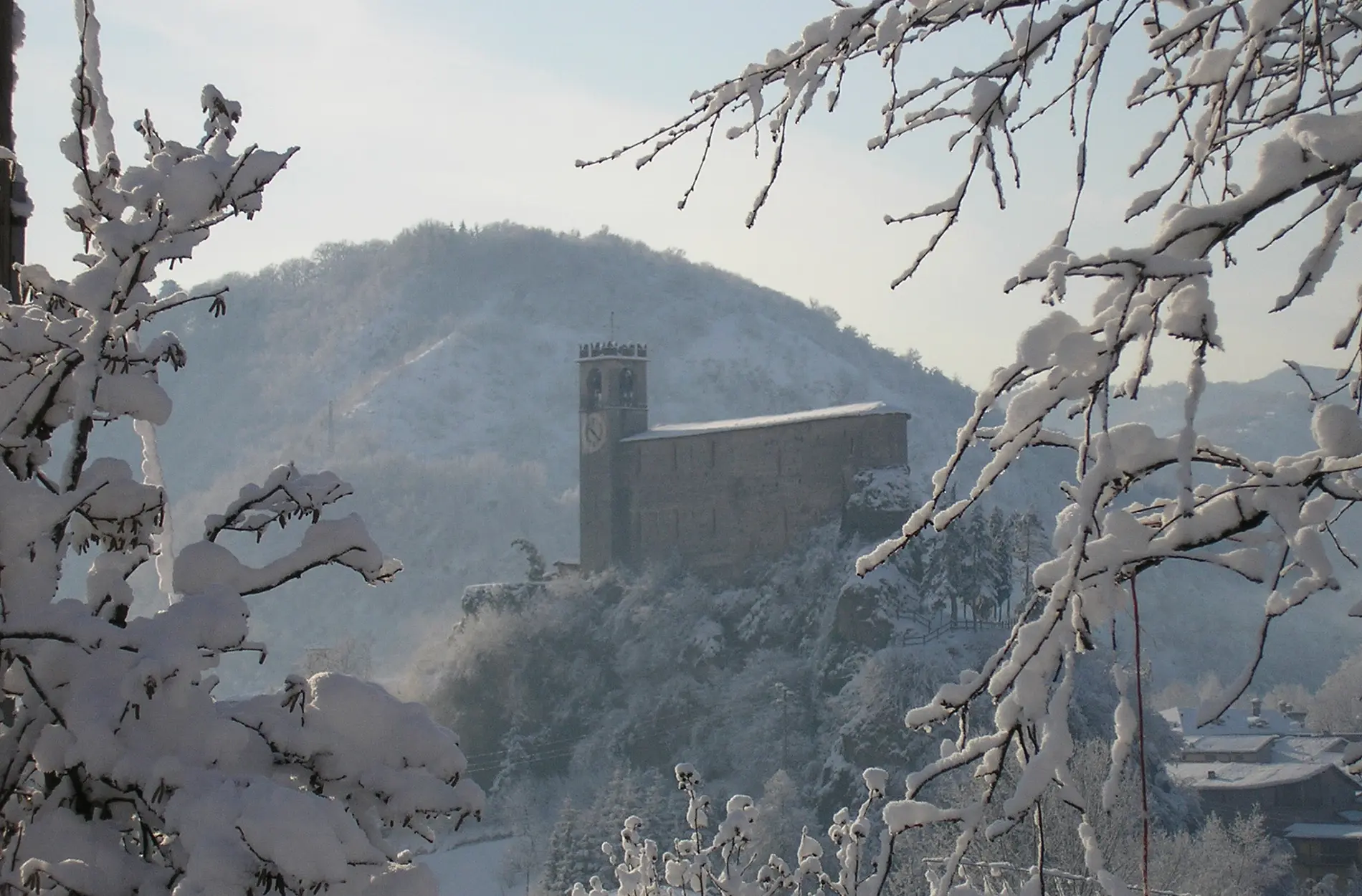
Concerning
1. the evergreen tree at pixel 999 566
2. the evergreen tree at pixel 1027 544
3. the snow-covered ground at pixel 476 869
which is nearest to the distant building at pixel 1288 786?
the evergreen tree at pixel 999 566

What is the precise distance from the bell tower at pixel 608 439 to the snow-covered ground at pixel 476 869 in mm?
9612

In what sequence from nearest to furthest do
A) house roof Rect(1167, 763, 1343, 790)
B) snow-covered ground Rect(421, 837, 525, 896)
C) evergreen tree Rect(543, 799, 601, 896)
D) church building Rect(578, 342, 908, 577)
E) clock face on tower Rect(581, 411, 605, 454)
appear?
evergreen tree Rect(543, 799, 601, 896), snow-covered ground Rect(421, 837, 525, 896), house roof Rect(1167, 763, 1343, 790), church building Rect(578, 342, 908, 577), clock face on tower Rect(581, 411, 605, 454)

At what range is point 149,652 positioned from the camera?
238cm

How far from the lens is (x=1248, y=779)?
3559cm

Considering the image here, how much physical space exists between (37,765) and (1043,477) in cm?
8891

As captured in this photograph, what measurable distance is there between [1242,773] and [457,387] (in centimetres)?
8937

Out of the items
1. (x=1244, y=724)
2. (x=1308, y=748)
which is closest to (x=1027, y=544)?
(x=1308, y=748)

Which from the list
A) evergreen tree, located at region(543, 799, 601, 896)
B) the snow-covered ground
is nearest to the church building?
the snow-covered ground

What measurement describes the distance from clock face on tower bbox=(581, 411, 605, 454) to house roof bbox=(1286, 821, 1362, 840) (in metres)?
21.1

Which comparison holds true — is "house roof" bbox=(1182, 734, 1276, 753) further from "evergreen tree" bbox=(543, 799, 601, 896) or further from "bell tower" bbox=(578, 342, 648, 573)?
"bell tower" bbox=(578, 342, 648, 573)

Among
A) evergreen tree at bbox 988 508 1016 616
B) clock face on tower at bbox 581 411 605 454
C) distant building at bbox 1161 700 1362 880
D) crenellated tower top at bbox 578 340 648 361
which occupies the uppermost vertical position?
crenellated tower top at bbox 578 340 648 361

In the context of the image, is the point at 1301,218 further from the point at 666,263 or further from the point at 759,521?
the point at 666,263

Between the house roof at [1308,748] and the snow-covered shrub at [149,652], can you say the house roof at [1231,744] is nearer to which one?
the house roof at [1308,748]

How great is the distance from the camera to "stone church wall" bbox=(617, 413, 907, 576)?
37281mm
